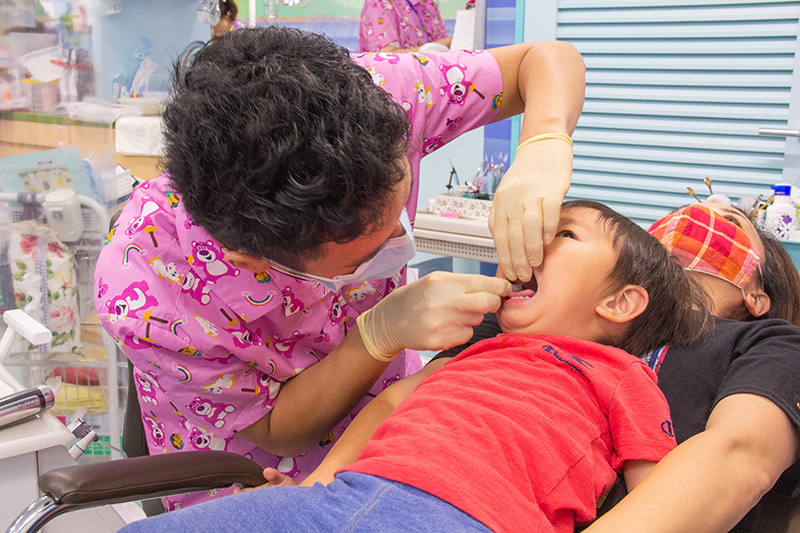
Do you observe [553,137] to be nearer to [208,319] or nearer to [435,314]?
[435,314]

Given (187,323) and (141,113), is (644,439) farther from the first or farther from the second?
(141,113)

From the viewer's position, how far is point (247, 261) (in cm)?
109

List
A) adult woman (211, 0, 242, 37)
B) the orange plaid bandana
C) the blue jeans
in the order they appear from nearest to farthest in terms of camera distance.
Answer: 1. the blue jeans
2. the orange plaid bandana
3. adult woman (211, 0, 242, 37)

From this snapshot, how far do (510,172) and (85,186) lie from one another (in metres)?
1.81

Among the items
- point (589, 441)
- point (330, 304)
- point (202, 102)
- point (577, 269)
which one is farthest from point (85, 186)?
point (589, 441)

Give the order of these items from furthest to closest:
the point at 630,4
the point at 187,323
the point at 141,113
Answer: the point at 141,113 < the point at 630,4 < the point at 187,323

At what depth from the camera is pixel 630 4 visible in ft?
10.8

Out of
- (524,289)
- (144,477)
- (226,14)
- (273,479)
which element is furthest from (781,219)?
(226,14)

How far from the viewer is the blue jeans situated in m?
0.86

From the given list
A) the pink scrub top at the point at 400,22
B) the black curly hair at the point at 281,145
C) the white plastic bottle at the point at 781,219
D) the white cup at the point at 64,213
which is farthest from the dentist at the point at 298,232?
the pink scrub top at the point at 400,22

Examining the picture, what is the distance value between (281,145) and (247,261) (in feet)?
0.93

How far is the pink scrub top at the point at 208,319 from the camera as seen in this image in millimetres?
1206

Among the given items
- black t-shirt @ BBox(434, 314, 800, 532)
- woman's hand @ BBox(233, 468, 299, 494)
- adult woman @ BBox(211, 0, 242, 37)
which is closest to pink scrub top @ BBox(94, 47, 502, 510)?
woman's hand @ BBox(233, 468, 299, 494)

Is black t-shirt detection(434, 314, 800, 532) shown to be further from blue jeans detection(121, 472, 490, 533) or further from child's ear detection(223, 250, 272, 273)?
child's ear detection(223, 250, 272, 273)
